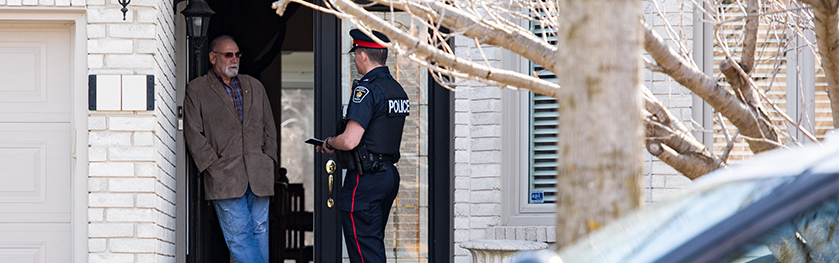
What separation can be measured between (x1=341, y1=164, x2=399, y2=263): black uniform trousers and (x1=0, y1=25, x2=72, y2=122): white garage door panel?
6.05 feet

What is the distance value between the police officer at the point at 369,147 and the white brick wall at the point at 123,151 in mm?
1171

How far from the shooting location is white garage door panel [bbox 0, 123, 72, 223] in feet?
17.6

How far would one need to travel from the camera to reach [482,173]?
620cm

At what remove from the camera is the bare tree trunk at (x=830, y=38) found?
3.14 m

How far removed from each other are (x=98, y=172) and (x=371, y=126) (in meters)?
1.73

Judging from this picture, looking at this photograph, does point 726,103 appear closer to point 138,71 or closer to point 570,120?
point 570,120

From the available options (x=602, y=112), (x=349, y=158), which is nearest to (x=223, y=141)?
(x=349, y=158)

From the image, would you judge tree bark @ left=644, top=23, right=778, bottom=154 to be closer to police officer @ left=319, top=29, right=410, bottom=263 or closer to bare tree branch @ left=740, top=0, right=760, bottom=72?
bare tree branch @ left=740, top=0, right=760, bottom=72

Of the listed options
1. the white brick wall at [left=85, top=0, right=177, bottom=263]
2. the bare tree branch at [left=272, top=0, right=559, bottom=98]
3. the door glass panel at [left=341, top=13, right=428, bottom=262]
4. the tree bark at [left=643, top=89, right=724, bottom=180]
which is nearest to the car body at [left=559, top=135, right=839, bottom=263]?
the bare tree branch at [left=272, top=0, right=559, bottom=98]

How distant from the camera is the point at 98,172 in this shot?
5133 millimetres

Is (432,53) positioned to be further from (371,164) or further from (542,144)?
(542,144)

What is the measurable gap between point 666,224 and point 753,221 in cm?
25

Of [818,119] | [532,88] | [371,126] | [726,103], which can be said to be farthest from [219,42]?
[818,119]

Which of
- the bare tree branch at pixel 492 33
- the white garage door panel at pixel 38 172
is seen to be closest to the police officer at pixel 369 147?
the white garage door panel at pixel 38 172
